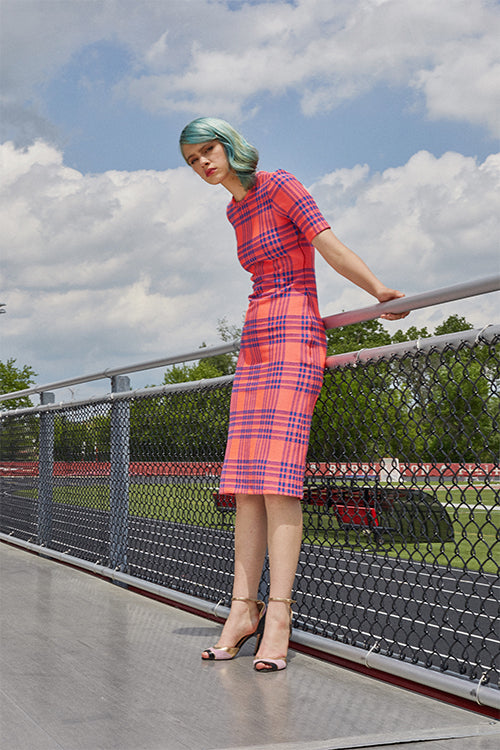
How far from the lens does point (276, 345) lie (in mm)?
3326

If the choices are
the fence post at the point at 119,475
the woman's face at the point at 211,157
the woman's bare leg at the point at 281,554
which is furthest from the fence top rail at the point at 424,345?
the fence post at the point at 119,475

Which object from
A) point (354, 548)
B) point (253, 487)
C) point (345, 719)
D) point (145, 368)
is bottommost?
point (345, 719)

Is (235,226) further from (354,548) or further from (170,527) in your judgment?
(170,527)

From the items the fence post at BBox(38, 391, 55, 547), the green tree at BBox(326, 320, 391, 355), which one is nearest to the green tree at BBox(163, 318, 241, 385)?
the green tree at BBox(326, 320, 391, 355)

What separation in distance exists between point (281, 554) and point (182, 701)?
2.31ft

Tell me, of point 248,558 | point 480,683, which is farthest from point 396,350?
point 480,683

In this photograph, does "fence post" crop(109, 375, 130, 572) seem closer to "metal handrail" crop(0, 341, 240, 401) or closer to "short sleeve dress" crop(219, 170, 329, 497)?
"metal handrail" crop(0, 341, 240, 401)

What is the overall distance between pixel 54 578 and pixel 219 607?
1982mm

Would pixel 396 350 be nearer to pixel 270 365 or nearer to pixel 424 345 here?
pixel 424 345

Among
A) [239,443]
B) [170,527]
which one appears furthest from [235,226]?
[170,527]

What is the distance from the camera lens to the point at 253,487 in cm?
332

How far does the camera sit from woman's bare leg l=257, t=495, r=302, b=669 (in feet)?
10.5

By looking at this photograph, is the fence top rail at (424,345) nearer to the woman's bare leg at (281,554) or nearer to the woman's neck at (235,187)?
the woman's bare leg at (281,554)

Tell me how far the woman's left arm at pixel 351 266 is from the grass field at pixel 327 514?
0.73m
